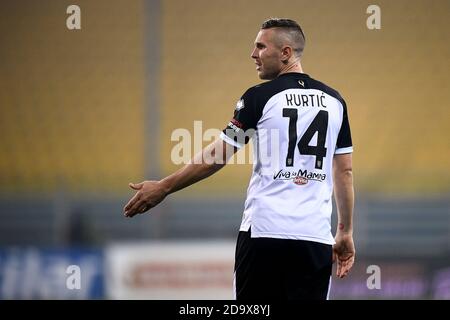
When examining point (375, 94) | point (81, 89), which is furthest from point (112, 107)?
point (375, 94)

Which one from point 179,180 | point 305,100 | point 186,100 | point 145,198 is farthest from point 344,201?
point 186,100

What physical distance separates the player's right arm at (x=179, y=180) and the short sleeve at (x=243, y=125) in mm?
29

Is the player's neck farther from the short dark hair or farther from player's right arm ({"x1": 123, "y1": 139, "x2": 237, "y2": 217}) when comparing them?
player's right arm ({"x1": 123, "y1": 139, "x2": 237, "y2": 217})

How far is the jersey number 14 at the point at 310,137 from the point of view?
3.33 m

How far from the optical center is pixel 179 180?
3.29 meters

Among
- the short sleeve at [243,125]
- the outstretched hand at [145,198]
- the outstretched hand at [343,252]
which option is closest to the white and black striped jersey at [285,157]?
the short sleeve at [243,125]

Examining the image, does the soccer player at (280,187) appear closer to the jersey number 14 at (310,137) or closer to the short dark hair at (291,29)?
the jersey number 14 at (310,137)

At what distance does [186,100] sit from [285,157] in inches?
356

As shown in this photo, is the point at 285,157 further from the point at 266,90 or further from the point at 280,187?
the point at 266,90

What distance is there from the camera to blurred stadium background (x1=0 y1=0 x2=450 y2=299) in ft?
38.4

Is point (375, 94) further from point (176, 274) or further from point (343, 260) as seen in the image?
point (343, 260)

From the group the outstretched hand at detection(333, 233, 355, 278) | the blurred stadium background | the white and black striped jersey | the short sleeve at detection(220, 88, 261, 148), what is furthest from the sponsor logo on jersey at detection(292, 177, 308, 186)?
the blurred stadium background

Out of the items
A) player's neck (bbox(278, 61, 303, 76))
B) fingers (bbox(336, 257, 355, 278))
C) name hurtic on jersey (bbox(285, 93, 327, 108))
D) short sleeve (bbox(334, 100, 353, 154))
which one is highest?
player's neck (bbox(278, 61, 303, 76))

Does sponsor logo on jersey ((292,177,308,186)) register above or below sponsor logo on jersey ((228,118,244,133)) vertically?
below
